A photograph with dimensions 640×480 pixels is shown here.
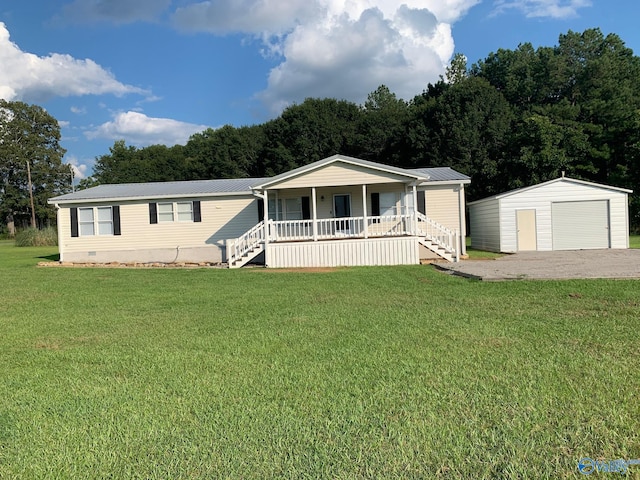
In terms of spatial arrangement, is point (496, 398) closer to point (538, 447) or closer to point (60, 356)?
point (538, 447)

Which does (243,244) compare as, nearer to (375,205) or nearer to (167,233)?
(167,233)

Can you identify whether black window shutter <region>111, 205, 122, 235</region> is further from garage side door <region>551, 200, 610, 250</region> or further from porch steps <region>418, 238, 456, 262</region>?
garage side door <region>551, 200, 610, 250</region>

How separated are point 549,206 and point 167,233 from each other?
15.6m

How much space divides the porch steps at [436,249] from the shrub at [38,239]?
27396 mm

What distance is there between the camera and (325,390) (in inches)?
145

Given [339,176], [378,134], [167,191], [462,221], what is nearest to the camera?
[339,176]

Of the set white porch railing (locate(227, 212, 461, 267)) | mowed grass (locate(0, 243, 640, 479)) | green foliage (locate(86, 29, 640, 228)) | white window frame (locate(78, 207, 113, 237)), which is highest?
green foliage (locate(86, 29, 640, 228))

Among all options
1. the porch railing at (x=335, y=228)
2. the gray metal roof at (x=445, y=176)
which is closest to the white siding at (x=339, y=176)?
the porch railing at (x=335, y=228)

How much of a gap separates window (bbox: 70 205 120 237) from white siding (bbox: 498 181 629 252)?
16.1 m

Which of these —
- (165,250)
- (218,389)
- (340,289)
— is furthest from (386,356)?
(165,250)

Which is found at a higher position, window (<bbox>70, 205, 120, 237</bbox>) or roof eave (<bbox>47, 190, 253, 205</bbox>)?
roof eave (<bbox>47, 190, 253, 205</bbox>)

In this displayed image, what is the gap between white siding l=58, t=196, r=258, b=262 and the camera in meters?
18.9

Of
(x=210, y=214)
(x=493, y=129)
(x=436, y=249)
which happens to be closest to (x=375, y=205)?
(x=436, y=249)

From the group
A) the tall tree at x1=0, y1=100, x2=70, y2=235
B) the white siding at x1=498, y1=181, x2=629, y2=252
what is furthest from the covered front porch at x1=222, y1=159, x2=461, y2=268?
the tall tree at x1=0, y1=100, x2=70, y2=235
